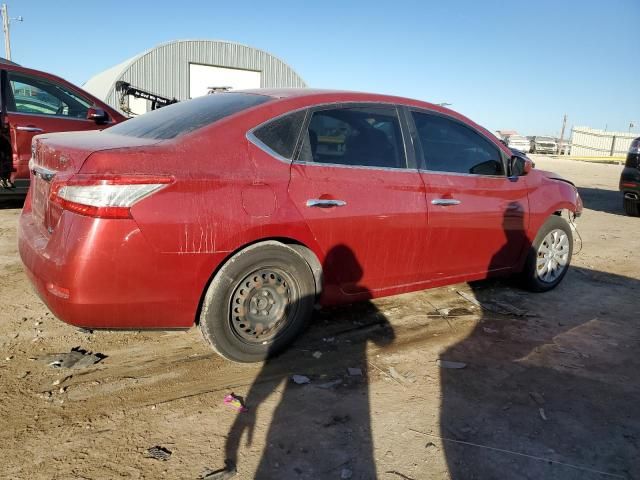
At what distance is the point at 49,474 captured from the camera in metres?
2.15

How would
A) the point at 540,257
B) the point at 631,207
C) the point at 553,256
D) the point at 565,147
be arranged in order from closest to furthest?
the point at 540,257 → the point at 553,256 → the point at 631,207 → the point at 565,147

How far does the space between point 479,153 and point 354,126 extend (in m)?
1.33

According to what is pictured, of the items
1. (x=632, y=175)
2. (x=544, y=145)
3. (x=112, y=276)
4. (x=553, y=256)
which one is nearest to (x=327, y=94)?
(x=112, y=276)

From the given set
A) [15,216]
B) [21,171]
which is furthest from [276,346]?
[15,216]

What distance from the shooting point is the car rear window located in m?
3.14

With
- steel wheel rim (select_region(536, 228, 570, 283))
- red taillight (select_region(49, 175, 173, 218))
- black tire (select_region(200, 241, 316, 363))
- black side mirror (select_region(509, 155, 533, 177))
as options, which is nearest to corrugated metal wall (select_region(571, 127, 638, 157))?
steel wheel rim (select_region(536, 228, 570, 283))

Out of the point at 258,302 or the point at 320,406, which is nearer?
the point at 320,406

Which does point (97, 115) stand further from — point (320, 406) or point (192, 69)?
point (192, 69)

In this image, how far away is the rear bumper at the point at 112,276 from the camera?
2553mm

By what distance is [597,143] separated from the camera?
41.6 metres

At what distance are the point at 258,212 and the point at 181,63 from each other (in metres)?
27.9

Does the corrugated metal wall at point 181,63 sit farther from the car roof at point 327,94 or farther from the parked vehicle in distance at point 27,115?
the car roof at point 327,94

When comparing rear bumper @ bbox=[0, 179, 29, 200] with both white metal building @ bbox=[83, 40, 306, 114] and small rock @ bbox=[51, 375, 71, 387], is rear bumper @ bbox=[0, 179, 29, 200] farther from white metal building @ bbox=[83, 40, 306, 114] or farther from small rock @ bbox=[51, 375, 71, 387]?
white metal building @ bbox=[83, 40, 306, 114]

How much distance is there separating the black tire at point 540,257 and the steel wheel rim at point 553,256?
0.01m
